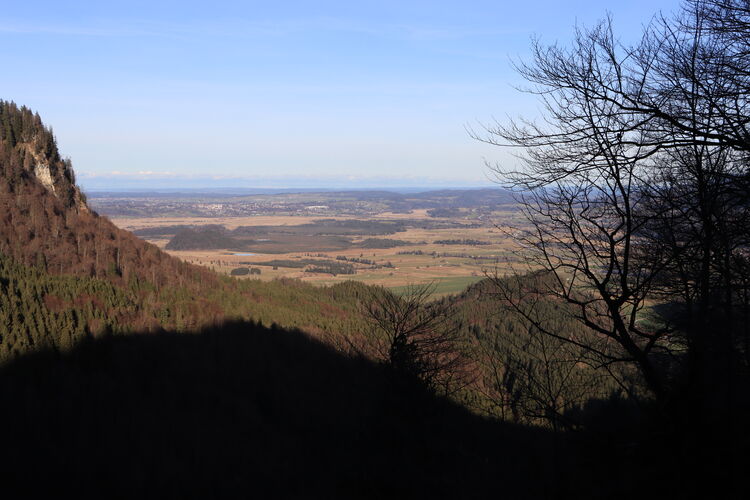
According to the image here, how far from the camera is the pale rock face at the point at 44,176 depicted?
6862 cm

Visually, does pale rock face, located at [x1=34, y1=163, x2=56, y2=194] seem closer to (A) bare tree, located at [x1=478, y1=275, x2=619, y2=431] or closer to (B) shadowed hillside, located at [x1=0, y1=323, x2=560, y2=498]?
(B) shadowed hillside, located at [x1=0, y1=323, x2=560, y2=498]

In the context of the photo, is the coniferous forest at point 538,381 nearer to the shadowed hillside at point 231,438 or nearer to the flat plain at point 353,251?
the shadowed hillside at point 231,438

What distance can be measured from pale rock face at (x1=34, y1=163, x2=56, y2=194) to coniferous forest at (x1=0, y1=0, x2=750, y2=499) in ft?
109

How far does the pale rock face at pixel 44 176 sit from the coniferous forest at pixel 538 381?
109 ft

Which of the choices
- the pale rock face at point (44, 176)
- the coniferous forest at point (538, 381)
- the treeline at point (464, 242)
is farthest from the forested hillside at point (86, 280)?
the treeline at point (464, 242)

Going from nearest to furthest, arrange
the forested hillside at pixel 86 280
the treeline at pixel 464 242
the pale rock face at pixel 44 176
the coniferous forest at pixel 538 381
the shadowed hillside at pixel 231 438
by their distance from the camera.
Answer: the coniferous forest at pixel 538 381 → the shadowed hillside at pixel 231 438 → the forested hillside at pixel 86 280 → the pale rock face at pixel 44 176 → the treeline at pixel 464 242

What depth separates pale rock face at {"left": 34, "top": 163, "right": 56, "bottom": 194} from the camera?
225 feet

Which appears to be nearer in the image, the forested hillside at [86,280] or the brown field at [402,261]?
the forested hillside at [86,280]

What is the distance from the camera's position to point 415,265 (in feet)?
360

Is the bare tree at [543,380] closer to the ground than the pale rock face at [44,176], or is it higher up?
closer to the ground

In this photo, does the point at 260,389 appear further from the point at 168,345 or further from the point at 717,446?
the point at 717,446

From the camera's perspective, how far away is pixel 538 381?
31.6ft

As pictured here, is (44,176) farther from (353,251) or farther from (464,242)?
(464,242)

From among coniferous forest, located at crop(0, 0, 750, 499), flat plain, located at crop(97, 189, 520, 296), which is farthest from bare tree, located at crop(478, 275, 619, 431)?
flat plain, located at crop(97, 189, 520, 296)
